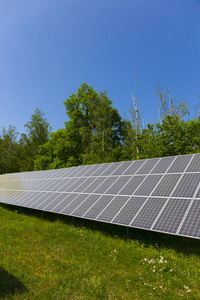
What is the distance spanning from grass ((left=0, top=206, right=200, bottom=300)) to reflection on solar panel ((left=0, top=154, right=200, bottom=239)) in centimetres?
101

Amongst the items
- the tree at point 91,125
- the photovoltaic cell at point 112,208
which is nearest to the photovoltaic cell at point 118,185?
the photovoltaic cell at point 112,208

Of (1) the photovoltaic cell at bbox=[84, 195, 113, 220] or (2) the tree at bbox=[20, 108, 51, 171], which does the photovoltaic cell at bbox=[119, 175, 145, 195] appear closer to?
(1) the photovoltaic cell at bbox=[84, 195, 113, 220]

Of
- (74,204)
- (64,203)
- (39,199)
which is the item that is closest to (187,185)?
(74,204)

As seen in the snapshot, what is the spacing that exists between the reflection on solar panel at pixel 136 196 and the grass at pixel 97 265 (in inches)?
39.8

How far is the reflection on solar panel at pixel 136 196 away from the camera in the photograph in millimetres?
6843

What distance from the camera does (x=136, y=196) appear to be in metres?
8.81

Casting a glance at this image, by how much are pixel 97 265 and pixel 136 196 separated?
3.43m

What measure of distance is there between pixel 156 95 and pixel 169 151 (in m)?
21.5

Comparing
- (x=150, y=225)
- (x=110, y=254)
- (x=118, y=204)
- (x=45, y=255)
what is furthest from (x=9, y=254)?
(x=150, y=225)

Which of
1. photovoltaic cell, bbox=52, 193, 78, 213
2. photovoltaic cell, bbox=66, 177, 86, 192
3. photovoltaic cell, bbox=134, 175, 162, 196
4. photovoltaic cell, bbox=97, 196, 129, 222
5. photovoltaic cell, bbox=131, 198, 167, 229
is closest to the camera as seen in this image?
photovoltaic cell, bbox=131, 198, 167, 229

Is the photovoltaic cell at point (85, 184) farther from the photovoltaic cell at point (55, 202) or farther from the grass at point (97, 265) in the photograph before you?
the grass at point (97, 265)

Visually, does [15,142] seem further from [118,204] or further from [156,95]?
[118,204]

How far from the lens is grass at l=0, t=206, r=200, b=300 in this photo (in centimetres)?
505

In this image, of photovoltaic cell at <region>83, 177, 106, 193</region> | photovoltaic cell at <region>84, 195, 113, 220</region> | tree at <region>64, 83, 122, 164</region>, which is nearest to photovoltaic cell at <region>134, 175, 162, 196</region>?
photovoltaic cell at <region>84, 195, 113, 220</region>
